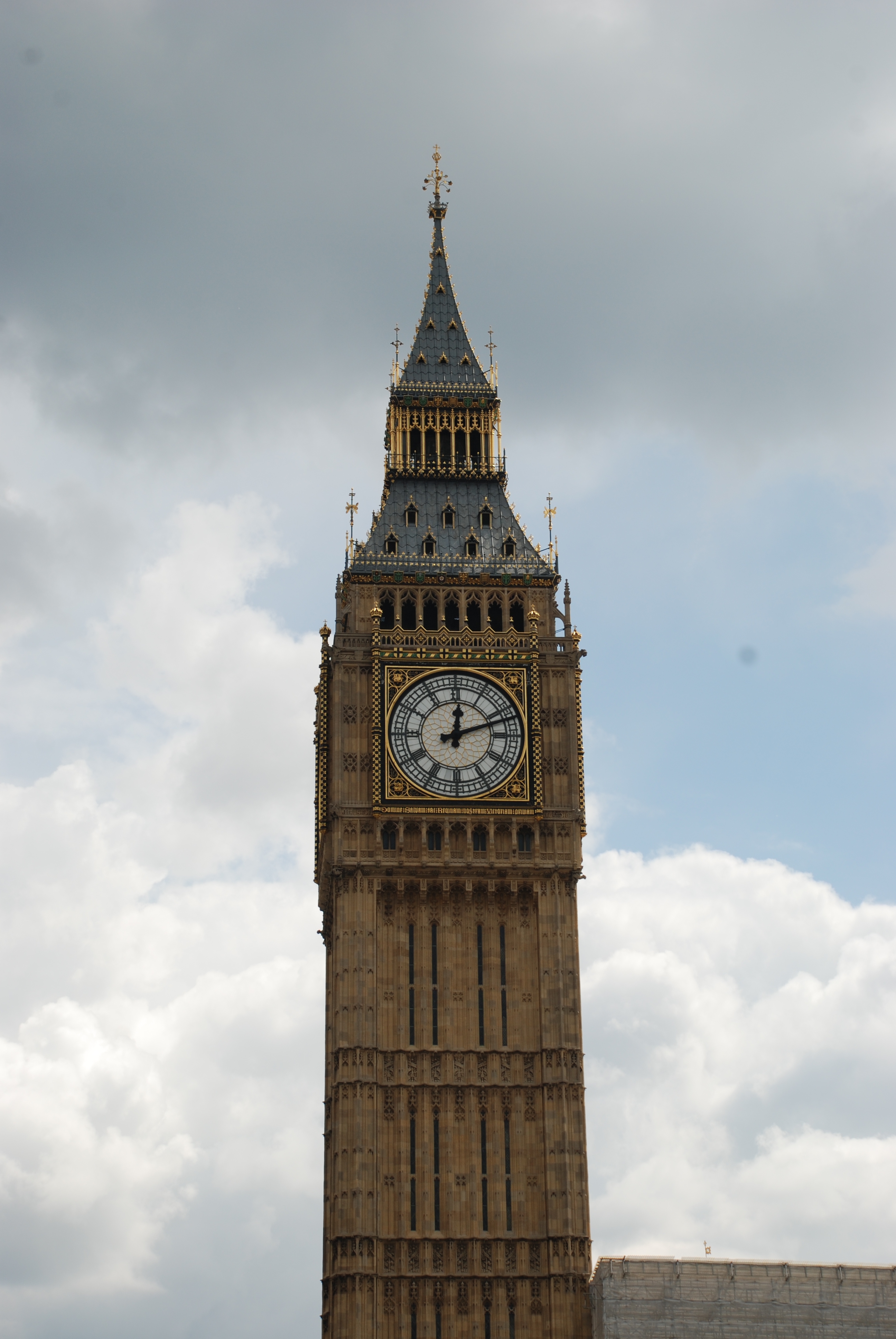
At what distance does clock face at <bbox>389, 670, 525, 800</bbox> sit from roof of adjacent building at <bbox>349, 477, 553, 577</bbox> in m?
5.97

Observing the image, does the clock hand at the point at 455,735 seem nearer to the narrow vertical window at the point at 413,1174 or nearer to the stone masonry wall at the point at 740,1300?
the narrow vertical window at the point at 413,1174

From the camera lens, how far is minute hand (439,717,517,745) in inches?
3467

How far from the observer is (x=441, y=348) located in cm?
10156

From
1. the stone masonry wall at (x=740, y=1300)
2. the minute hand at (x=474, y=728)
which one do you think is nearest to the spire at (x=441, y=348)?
the minute hand at (x=474, y=728)

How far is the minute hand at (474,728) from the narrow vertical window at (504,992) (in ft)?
26.2

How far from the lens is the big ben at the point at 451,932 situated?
7988 centimetres

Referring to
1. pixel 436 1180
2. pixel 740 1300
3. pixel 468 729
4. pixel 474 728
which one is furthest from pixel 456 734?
pixel 740 1300

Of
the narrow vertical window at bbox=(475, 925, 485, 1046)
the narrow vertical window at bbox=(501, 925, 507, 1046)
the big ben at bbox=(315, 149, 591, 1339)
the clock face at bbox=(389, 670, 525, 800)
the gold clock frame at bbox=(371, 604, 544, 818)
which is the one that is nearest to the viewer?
the big ben at bbox=(315, 149, 591, 1339)

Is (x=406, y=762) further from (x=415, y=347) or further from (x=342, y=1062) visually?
(x=415, y=347)

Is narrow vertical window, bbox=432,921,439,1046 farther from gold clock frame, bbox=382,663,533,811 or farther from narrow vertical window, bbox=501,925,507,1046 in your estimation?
gold clock frame, bbox=382,663,533,811

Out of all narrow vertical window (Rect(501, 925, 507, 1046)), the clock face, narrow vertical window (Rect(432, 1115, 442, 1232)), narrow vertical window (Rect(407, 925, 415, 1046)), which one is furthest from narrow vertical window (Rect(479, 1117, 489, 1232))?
the clock face

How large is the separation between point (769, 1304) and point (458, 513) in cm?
3701

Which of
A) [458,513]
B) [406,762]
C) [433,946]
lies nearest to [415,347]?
[458,513]

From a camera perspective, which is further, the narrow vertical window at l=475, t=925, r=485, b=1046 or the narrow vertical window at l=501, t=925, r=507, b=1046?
the narrow vertical window at l=501, t=925, r=507, b=1046
